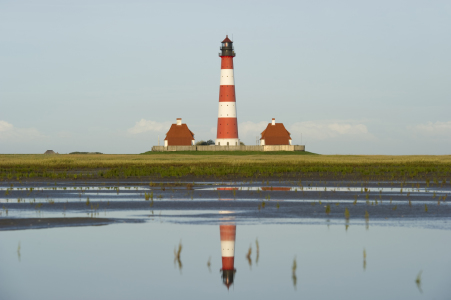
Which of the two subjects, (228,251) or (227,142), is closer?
(228,251)

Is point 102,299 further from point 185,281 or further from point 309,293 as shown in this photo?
point 309,293

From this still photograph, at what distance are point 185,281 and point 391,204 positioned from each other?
1195cm

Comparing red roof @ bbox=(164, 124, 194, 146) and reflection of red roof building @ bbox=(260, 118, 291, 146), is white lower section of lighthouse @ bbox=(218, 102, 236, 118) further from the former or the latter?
reflection of red roof building @ bbox=(260, 118, 291, 146)

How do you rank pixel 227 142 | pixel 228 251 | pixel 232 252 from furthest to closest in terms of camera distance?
pixel 227 142, pixel 228 251, pixel 232 252

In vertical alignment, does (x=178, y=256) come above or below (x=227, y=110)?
below

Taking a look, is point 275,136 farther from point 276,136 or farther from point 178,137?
point 178,137

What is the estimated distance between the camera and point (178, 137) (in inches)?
3711

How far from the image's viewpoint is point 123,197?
2445cm

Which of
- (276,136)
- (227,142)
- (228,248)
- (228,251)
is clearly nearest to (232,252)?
(228,251)

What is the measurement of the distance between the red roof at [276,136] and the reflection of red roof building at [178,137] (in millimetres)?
10300

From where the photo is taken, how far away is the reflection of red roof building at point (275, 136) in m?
94.5

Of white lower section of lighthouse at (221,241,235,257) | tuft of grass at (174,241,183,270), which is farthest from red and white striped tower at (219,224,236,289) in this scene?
tuft of grass at (174,241,183,270)

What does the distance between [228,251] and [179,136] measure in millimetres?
81456

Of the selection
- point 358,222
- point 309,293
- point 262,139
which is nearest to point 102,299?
point 309,293
